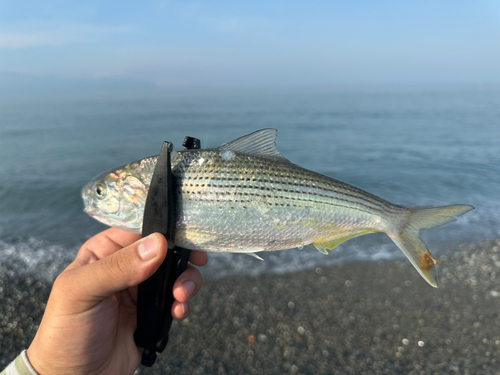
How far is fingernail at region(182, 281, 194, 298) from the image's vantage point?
3.21 meters

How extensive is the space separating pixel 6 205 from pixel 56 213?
2.14 metres

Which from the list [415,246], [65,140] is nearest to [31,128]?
[65,140]

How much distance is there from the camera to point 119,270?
2.40 metres

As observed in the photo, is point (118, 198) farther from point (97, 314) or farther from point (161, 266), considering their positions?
point (97, 314)

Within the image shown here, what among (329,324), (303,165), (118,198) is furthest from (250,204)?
(303,165)

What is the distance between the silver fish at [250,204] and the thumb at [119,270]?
161 millimetres

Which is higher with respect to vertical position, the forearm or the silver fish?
the silver fish

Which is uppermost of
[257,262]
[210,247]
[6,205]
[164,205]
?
[164,205]

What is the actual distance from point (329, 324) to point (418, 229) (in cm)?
304

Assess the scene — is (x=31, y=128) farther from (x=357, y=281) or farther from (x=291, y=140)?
(x=357, y=281)

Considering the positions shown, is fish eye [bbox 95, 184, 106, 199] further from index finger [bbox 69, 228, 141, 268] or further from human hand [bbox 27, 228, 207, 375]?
index finger [bbox 69, 228, 141, 268]

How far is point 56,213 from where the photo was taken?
32.2ft

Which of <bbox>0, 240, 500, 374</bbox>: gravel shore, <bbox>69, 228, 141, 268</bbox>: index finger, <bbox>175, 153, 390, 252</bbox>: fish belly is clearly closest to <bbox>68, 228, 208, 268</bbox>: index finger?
<bbox>69, 228, 141, 268</bbox>: index finger

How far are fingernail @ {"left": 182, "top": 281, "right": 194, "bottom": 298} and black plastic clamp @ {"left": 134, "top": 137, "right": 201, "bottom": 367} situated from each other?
21 centimetres
